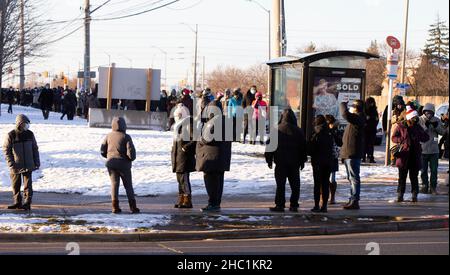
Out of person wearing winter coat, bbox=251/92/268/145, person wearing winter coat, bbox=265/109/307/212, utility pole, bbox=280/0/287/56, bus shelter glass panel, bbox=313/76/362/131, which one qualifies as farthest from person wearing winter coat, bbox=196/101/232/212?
person wearing winter coat, bbox=251/92/268/145

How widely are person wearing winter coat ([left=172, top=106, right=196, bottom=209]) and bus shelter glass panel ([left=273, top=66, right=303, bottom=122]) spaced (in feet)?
21.6

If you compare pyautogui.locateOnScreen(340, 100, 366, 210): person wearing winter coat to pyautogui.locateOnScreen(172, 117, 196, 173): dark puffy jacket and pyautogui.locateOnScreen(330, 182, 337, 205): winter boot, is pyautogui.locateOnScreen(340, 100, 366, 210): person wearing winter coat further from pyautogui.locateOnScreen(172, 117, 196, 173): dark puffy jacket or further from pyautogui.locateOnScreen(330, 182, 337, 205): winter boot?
pyautogui.locateOnScreen(172, 117, 196, 173): dark puffy jacket

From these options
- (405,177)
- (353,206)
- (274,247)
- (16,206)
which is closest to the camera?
(274,247)

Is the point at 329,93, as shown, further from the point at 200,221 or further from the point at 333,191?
the point at 200,221

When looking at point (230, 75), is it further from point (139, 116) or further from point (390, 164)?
point (390, 164)

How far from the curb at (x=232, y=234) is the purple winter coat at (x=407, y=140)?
231 cm

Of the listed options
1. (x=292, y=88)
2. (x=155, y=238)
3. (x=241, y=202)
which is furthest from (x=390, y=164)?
(x=155, y=238)

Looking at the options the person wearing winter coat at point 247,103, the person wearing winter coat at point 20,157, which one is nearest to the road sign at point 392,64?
the person wearing winter coat at point 247,103

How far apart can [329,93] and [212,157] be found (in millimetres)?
7368

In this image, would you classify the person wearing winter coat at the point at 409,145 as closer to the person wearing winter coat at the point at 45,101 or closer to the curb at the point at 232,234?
the curb at the point at 232,234

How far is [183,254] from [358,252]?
2362 millimetres

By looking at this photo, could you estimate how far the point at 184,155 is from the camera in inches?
566

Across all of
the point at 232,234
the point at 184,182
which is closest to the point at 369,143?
the point at 184,182

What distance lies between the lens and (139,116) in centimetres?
3192
